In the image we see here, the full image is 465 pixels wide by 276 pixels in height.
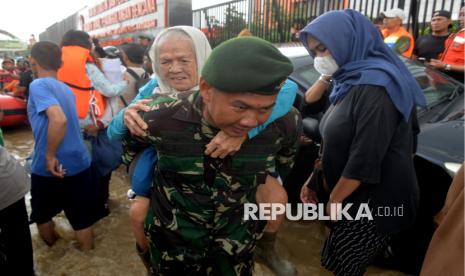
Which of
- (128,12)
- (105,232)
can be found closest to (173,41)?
(105,232)

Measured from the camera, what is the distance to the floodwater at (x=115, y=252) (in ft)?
9.05

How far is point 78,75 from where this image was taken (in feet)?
9.57

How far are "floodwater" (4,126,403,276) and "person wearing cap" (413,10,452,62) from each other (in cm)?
323

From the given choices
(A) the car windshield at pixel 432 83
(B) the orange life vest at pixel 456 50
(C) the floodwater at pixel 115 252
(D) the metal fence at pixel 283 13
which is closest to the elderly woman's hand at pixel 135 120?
(C) the floodwater at pixel 115 252

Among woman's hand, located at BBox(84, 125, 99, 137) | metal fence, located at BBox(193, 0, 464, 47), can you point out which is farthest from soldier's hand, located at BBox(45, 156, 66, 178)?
metal fence, located at BBox(193, 0, 464, 47)

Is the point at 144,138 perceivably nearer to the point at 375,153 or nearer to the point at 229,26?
the point at 375,153

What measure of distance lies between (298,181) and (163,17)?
27.6 feet

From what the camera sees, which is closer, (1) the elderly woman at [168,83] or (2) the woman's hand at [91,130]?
(1) the elderly woman at [168,83]

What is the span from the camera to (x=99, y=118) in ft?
10.2

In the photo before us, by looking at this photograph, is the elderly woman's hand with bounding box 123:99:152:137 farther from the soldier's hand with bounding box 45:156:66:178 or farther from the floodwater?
the floodwater

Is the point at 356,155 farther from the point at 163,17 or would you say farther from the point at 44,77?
the point at 163,17

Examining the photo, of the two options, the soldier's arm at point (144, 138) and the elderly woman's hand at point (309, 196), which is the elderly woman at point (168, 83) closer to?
the soldier's arm at point (144, 138)

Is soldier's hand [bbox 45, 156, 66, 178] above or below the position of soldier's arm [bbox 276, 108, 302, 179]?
below

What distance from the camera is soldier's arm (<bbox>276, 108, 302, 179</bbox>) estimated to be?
127 centimetres
